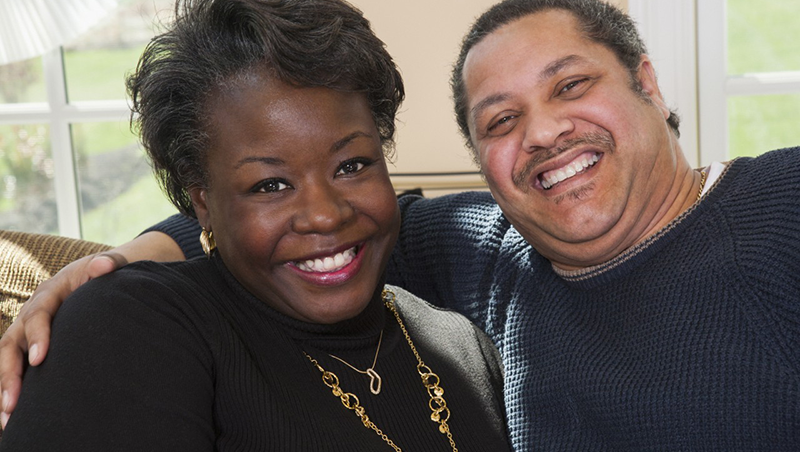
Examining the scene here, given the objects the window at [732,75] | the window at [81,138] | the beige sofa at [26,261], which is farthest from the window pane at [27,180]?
the window at [732,75]

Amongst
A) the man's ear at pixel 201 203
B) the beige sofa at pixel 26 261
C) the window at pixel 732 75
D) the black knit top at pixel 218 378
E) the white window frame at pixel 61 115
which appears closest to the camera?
the black knit top at pixel 218 378

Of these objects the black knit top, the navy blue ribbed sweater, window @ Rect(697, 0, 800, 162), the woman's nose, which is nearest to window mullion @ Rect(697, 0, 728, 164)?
window @ Rect(697, 0, 800, 162)

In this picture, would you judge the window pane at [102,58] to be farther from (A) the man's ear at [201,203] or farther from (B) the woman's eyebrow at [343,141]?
(B) the woman's eyebrow at [343,141]

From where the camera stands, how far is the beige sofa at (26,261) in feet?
5.76

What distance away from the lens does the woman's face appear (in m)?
1.17

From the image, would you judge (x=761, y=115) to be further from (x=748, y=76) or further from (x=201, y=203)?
(x=201, y=203)

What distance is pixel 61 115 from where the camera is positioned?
10.0ft

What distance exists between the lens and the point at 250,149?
3.82ft

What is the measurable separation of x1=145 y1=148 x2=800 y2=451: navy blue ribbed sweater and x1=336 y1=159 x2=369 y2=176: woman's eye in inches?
19.3

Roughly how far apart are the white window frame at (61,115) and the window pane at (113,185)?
1.8 inches

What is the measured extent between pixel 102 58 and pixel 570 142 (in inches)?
89.2

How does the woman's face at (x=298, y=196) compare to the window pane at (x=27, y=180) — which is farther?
the window pane at (x=27, y=180)

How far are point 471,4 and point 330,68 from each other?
4.61 ft

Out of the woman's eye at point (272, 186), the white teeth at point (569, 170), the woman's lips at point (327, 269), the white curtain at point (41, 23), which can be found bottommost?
the woman's lips at point (327, 269)
